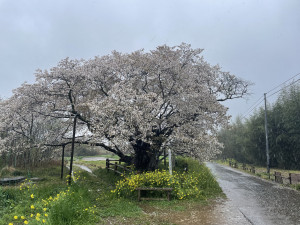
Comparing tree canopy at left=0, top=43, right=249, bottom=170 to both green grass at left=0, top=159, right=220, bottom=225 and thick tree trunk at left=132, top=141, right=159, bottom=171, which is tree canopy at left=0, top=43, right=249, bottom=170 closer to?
thick tree trunk at left=132, top=141, right=159, bottom=171

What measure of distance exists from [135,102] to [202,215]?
7.04 m

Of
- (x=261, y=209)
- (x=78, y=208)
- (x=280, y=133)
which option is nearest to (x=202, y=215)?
(x=261, y=209)

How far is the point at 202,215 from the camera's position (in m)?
7.89

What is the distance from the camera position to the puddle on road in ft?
23.5

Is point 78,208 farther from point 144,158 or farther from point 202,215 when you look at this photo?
point 144,158

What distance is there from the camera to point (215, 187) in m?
12.6

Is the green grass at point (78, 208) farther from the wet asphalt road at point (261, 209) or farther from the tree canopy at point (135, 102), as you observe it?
the tree canopy at point (135, 102)

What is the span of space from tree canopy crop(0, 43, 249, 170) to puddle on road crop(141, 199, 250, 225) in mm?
4596

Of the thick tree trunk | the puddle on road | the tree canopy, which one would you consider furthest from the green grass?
the thick tree trunk

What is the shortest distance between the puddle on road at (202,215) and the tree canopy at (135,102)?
4.60 metres

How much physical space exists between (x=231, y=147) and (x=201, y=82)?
117 ft

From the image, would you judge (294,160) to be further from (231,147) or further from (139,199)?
(139,199)

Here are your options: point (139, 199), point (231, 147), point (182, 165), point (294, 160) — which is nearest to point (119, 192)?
point (139, 199)

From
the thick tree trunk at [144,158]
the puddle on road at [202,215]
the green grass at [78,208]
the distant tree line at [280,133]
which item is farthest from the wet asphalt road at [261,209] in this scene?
the distant tree line at [280,133]
